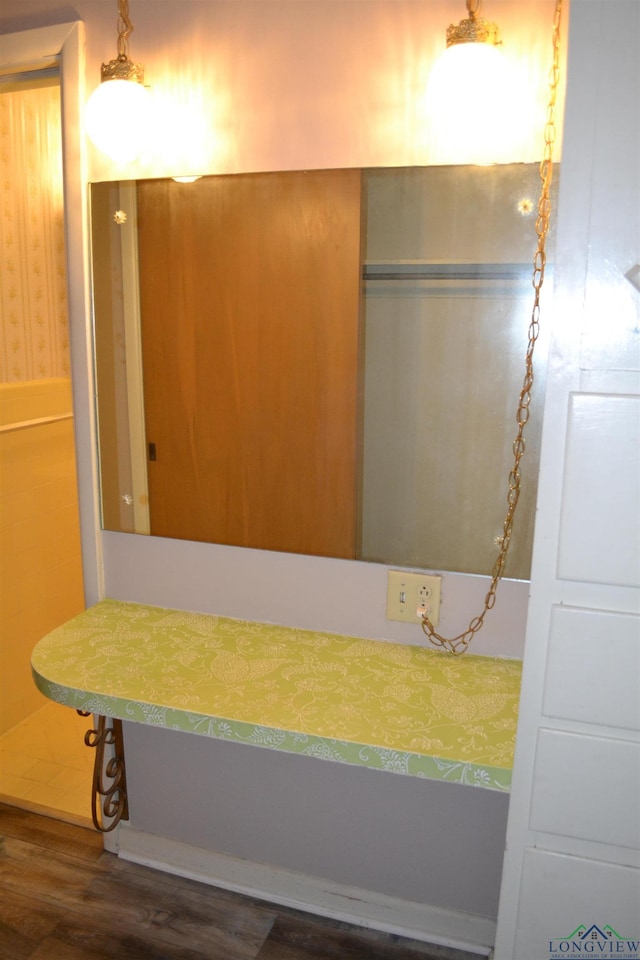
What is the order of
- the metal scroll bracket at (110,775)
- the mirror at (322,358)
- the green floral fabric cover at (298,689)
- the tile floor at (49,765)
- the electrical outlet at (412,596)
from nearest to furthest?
the green floral fabric cover at (298,689), the mirror at (322,358), the electrical outlet at (412,596), the metal scroll bracket at (110,775), the tile floor at (49,765)

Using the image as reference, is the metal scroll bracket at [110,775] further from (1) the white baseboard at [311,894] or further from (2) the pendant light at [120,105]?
(2) the pendant light at [120,105]

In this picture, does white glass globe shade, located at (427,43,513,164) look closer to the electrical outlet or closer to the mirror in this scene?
the mirror

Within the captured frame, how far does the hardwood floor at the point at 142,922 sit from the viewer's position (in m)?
1.56

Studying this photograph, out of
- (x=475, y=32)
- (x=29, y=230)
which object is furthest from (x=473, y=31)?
(x=29, y=230)

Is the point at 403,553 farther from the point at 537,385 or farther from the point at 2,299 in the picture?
the point at 2,299

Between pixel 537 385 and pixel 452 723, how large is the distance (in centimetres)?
62

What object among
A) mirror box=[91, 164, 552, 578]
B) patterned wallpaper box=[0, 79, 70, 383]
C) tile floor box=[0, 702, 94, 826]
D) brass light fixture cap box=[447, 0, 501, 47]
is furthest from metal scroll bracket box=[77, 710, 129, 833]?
brass light fixture cap box=[447, 0, 501, 47]

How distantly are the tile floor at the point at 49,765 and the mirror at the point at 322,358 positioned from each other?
91 centimetres

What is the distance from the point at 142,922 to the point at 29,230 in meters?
2.03

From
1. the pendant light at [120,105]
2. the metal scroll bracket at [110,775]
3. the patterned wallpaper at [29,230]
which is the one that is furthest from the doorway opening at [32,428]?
the pendant light at [120,105]

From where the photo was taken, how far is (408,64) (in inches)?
51.9

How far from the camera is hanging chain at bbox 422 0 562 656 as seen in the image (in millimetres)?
1244

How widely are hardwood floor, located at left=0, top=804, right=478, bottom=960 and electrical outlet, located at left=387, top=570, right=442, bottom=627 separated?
2.37 ft

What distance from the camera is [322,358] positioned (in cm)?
148
